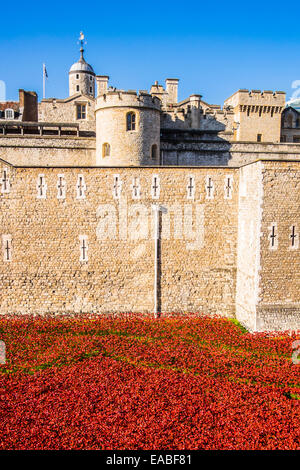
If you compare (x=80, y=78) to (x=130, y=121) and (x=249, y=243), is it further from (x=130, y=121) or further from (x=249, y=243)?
(x=249, y=243)

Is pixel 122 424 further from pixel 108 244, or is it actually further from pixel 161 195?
pixel 161 195

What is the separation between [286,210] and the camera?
13.8 metres

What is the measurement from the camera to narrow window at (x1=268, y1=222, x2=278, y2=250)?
543 inches

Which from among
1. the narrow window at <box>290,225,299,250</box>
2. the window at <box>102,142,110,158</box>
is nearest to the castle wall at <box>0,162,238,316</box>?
the narrow window at <box>290,225,299,250</box>

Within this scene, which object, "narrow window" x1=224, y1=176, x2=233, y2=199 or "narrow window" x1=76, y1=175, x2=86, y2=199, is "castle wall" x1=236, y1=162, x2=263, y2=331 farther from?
"narrow window" x1=76, y1=175, x2=86, y2=199

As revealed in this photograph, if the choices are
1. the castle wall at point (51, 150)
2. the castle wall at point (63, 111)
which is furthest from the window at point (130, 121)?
the castle wall at point (63, 111)

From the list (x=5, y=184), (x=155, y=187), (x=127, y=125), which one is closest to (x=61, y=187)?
(x=5, y=184)

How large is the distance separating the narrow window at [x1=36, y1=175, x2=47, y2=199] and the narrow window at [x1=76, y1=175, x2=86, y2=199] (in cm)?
141

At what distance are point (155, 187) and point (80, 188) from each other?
3228mm

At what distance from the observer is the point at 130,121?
1925 cm

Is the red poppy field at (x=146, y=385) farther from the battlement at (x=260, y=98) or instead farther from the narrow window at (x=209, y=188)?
the battlement at (x=260, y=98)

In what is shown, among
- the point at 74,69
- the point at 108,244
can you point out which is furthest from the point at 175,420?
the point at 74,69

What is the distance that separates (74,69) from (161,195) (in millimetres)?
33065

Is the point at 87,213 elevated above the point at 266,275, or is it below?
above
